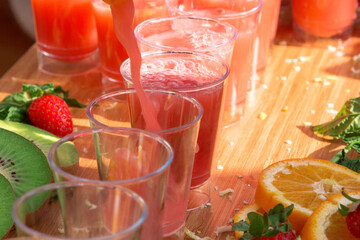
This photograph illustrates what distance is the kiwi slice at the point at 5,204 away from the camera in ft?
3.11

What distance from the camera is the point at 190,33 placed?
1.27 meters

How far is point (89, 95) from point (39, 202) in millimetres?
806

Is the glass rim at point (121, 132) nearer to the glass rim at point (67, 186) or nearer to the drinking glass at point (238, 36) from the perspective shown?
the glass rim at point (67, 186)

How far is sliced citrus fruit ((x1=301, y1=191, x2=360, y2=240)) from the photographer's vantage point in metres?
0.87

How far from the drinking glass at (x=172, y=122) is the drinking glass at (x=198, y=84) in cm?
4

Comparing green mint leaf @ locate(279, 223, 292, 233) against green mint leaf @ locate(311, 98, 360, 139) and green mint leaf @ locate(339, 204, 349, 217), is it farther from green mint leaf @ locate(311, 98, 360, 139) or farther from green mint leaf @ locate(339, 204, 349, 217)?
green mint leaf @ locate(311, 98, 360, 139)

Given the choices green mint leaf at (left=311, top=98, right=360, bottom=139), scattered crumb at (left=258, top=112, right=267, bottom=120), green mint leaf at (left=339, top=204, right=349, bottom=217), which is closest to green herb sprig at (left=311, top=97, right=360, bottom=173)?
green mint leaf at (left=311, top=98, right=360, bottom=139)

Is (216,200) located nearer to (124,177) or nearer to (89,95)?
(124,177)

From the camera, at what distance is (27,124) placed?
4.18 feet

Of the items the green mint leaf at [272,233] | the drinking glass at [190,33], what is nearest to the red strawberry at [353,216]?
the green mint leaf at [272,233]

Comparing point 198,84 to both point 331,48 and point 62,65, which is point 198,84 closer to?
point 62,65

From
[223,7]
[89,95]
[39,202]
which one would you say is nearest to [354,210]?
[39,202]

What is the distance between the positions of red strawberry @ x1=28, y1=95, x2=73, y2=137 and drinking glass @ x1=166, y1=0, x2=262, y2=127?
35 centimetres

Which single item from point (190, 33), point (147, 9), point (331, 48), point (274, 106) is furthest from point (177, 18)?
point (331, 48)
